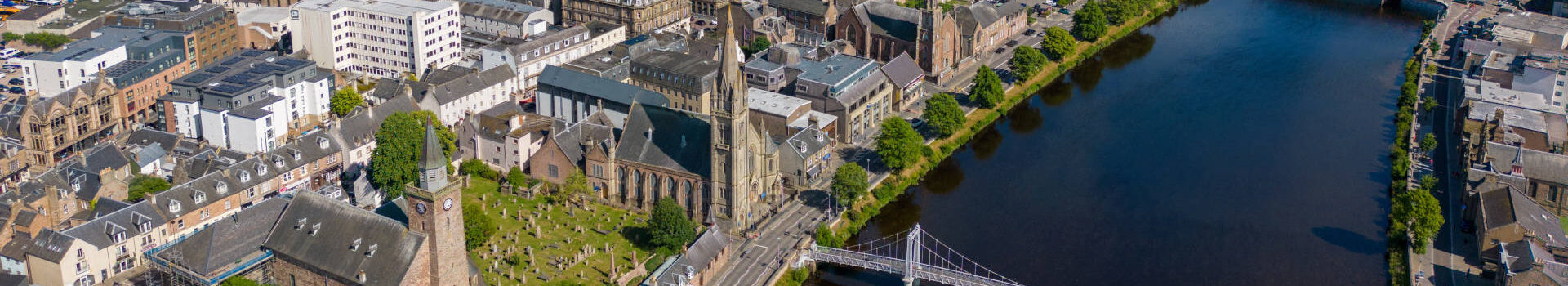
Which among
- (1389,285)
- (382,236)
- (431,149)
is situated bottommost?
(1389,285)

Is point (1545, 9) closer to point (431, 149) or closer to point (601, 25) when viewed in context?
point (601, 25)

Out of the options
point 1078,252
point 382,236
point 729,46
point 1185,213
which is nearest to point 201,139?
point 382,236

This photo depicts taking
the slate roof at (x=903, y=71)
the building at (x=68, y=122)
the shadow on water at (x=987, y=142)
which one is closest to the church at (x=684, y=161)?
the shadow on water at (x=987, y=142)

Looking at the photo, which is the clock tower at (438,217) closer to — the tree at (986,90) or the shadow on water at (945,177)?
the shadow on water at (945,177)

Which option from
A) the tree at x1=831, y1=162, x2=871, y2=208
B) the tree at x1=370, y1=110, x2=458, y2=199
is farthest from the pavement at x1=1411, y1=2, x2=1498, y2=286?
the tree at x1=370, y1=110, x2=458, y2=199

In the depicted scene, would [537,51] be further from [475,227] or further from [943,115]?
[475,227]

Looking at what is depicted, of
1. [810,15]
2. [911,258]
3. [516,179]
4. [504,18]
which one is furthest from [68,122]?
[810,15]

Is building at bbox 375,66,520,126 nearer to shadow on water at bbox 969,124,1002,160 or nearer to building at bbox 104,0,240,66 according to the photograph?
building at bbox 104,0,240,66
